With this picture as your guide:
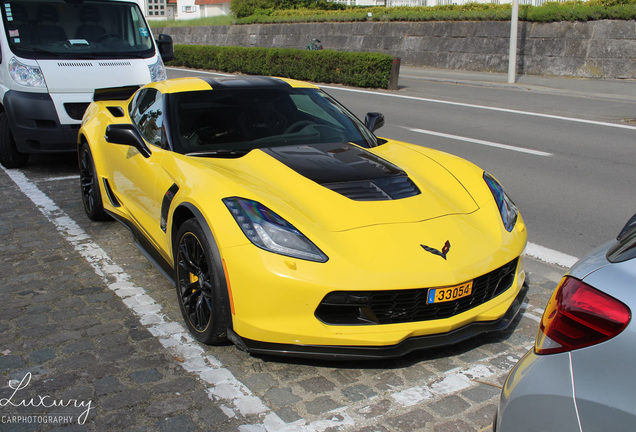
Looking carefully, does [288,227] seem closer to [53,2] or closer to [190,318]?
[190,318]

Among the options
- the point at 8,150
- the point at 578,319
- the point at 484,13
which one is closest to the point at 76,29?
the point at 8,150

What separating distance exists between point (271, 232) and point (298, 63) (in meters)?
19.5

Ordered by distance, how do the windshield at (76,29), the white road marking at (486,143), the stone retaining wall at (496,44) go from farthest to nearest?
the stone retaining wall at (496,44) → the white road marking at (486,143) → the windshield at (76,29)

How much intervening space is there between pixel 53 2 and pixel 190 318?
20.9 ft

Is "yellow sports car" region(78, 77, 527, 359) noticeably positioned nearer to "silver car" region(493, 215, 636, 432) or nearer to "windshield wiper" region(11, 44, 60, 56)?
"silver car" region(493, 215, 636, 432)

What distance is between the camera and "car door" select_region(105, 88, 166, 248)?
4348 millimetres

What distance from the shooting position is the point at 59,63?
789 cm

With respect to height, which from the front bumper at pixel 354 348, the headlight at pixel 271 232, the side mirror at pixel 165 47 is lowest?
the front bumper at pixel 354 348

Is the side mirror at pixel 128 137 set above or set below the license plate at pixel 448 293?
above

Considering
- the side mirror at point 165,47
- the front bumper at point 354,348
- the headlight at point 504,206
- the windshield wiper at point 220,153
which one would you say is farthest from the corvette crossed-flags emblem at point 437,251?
the side mirror at point 165,47

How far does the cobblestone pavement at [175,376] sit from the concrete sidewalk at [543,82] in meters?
Answer: 14.2

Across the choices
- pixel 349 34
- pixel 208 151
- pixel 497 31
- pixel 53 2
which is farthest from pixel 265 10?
pixel 208 151

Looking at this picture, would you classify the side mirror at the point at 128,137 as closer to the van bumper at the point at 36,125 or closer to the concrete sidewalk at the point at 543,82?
the van bumper at the point at 36,125

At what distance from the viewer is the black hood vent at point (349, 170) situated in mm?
3748
